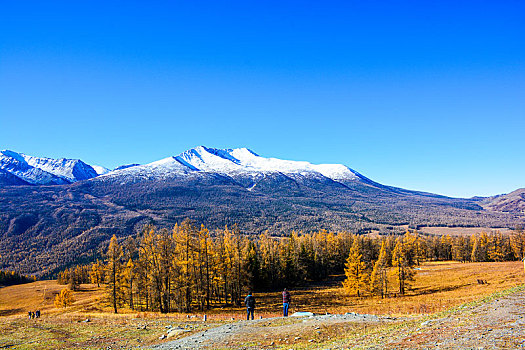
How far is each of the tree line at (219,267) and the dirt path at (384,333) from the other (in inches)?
1115

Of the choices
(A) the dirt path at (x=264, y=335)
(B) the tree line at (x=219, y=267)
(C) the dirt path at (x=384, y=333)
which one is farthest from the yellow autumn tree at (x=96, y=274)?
(C) the dirt path at (x=384, y=333)

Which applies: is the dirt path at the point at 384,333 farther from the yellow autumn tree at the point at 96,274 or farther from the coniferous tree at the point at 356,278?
the yellow autumn tree at the point at 96,274

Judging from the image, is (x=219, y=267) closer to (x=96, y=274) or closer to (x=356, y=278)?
(x=356, y=278)

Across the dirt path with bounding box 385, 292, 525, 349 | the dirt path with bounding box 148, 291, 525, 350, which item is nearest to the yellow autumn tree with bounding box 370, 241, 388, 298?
the dirt path with bounding box 148, 291, 525, 350

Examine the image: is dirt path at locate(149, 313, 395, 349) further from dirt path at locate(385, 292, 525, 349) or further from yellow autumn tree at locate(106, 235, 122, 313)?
yellow autumn tree at locate(106, 235, 122, 313)

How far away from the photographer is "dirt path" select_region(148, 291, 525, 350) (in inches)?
432

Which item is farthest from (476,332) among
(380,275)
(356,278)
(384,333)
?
(356,278)

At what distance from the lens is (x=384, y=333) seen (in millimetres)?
14711

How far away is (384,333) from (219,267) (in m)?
42.1

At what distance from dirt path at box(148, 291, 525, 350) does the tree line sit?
2832 centimetres

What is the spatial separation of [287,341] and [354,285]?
Answer: 2080 inches

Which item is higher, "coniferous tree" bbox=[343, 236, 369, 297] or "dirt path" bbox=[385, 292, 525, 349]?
"dirt path" bbox=[385, 292, 525, 349]

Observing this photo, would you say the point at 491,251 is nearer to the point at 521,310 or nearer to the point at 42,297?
the point at 521,310

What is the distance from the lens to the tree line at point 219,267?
1829 inches
